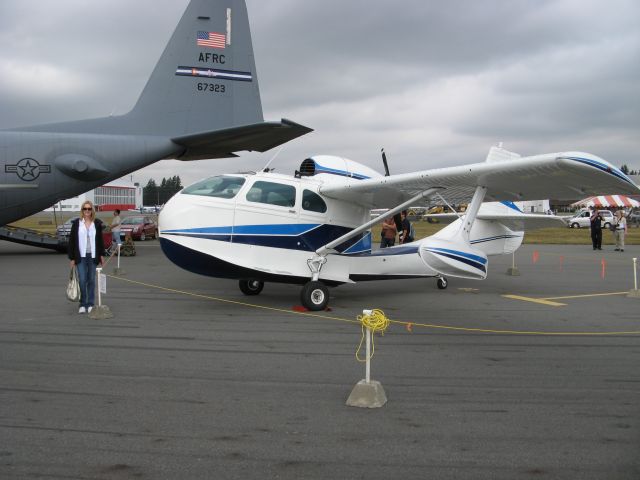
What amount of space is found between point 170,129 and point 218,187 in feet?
43.6

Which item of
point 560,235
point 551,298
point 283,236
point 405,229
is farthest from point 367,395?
point 560,235

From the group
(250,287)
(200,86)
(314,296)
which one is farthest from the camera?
(200,86)

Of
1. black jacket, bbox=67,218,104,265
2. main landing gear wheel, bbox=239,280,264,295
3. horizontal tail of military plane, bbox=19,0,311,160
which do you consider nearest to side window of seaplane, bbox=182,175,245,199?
black jacket, bbox=67,218,104,265

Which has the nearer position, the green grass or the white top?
the white top

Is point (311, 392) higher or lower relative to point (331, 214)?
lower

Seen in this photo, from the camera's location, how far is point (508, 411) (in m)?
4.84

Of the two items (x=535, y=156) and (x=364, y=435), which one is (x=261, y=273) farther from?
(x=364, y=435)

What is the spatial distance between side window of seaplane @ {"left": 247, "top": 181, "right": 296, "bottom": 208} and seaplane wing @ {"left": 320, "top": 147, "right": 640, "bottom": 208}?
0.76m

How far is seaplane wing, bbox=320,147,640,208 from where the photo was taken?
789 cm

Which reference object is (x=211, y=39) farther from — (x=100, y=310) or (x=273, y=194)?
(x=100, y=310)

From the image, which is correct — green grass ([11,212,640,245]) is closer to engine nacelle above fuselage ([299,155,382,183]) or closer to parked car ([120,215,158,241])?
parked car ([120,215,158,241])

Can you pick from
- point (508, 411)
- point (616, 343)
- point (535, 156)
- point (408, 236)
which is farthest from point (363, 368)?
point (408, 236)

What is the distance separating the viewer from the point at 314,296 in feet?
33.2

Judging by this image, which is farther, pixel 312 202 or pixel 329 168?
pixel 329 168
